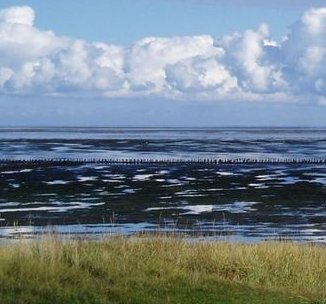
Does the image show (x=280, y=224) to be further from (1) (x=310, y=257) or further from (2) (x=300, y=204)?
(1) (x=310, y=257)

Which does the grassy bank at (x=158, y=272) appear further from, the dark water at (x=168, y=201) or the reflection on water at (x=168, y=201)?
the reflection on water at (x=168, y=201)

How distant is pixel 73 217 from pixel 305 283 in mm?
16662

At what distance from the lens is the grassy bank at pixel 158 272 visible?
33.5ft

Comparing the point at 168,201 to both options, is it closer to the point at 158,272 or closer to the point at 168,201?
the point at 168,201

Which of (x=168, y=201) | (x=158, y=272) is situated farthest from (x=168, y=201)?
(x=158, y=272)

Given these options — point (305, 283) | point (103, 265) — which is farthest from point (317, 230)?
point (103, 265)

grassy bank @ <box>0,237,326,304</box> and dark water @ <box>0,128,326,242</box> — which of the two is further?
dark water @ <box>0,128,326,242</box>

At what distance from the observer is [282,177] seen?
49.6m

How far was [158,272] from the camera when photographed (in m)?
12.0

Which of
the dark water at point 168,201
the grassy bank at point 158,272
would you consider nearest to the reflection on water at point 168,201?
the dark water at point 168,201

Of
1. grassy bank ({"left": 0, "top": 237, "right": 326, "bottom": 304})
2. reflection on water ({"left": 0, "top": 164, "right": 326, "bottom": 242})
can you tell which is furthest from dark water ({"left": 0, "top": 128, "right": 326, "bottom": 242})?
grassy bank ({"left": 0, "top": 237, "right": 326, "bottom": 304})

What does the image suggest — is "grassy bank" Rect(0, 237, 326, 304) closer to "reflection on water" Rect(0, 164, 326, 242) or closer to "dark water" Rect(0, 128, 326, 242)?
"dark water" Rect(0, 128, 326, 242)

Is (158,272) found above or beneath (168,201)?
above

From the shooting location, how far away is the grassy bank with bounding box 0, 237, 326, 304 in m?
10.2
